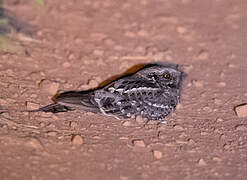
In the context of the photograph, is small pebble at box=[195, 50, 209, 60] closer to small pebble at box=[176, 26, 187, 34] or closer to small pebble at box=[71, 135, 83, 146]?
small pebble at box=[176, 26, 187, 34]

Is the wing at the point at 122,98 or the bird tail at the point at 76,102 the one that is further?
the wing at the point at 122,98

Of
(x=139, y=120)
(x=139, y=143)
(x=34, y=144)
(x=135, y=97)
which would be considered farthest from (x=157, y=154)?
(x=34, y=144)

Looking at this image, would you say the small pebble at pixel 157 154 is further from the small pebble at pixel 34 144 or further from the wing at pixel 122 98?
the small pebble at pixel 34 144

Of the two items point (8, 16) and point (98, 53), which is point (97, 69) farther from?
point (8, 16)

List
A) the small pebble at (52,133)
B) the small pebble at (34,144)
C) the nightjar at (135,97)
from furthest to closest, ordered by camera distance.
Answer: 1. the nightjar at (135,97)
2. the small pebble at (52,133)
3. the small pebble at (34,144)

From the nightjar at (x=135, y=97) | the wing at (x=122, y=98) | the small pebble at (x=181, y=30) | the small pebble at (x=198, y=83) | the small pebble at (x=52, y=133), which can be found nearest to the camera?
the small pebble at (x=52, y=133)

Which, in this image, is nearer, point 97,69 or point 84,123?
point 84,123

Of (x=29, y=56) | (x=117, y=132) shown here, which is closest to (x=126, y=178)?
(x=117, y=132)

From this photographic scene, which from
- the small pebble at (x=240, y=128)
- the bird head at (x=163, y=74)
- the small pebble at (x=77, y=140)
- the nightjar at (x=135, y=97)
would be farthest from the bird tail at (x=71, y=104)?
the small pebble at (x=240, y=128)
